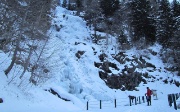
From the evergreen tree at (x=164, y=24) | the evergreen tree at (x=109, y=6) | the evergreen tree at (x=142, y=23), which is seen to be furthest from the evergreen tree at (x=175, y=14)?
the evergreen tree at (x=109, y=6)

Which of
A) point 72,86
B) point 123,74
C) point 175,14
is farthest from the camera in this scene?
point 175,14

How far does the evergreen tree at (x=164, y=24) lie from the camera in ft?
132

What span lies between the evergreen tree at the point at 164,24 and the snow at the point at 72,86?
7.16 ft

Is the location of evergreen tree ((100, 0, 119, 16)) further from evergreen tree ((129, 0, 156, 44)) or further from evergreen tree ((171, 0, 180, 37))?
evergreen tree ((171, 0, 180, 37))

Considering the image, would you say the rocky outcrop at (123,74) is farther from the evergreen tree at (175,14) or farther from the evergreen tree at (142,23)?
the evergreen tree at (175,14)

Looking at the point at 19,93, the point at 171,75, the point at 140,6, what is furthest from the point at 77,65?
the point at 140,6

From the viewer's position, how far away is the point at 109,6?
144 feet

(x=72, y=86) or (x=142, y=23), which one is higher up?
(x=142, y=23)

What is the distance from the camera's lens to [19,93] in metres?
16.1

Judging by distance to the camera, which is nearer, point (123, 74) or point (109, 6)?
point (123, 74)

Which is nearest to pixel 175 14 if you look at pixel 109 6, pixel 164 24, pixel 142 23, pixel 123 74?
pixel 164 24

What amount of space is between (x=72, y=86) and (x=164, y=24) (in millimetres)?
25644

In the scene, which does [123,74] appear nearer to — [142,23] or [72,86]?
[72,86]

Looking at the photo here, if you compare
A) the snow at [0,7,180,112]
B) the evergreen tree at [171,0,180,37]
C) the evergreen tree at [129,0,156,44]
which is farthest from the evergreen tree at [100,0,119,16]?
the evergreen tree at [171,0,180,37]
